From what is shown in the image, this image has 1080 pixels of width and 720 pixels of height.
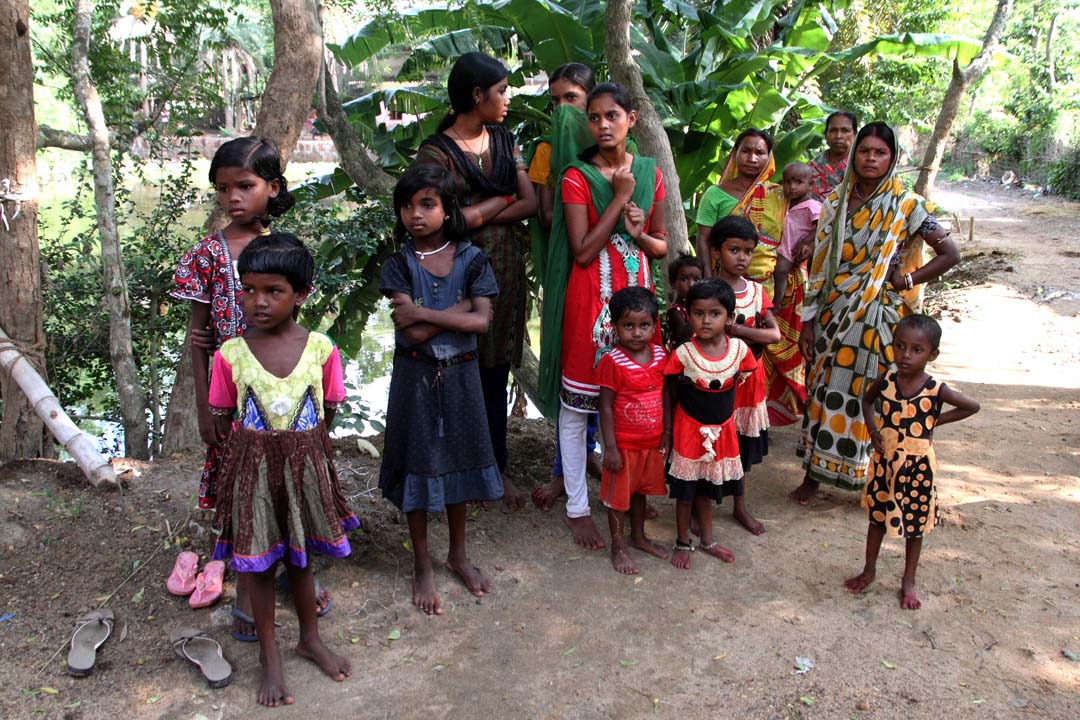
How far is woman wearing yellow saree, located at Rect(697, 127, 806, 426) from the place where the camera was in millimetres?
3812

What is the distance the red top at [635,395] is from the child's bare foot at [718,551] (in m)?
0.52

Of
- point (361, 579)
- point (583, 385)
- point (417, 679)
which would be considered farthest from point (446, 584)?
point (583, 385)

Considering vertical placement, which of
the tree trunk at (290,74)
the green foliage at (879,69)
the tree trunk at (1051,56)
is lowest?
the tree trunk at (290,74)

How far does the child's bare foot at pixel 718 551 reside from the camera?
127 inches

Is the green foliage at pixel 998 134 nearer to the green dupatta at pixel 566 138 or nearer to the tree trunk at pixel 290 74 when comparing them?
the green dupatta at pixel 566 138

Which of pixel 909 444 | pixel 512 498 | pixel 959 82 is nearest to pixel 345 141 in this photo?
pixel 512 498

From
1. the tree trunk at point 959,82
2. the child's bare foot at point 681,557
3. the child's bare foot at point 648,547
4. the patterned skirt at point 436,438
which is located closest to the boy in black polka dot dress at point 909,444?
the child's bare foot at point 681,557

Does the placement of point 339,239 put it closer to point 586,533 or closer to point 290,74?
point 290,74

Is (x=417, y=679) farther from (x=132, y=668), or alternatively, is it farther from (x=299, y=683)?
(x=132, y=668)

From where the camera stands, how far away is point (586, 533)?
3342 mm

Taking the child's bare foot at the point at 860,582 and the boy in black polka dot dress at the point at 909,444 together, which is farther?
the child's bare foot at the point at 860,582

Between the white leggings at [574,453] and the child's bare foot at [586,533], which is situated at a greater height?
the white leggings at [574,453]

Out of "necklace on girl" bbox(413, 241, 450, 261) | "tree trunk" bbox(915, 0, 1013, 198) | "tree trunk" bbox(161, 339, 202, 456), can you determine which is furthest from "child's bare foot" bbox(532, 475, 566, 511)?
"tree trunk" bbox(915, 0, 1013, 198)

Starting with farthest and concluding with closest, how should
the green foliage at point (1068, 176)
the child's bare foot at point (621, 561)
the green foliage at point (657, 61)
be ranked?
the green foliage at point (1068, 176), the green foliage at point (657, 61), the child's bare foot at point (621, 561)
